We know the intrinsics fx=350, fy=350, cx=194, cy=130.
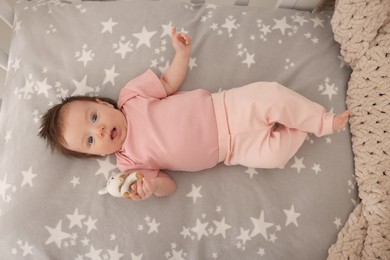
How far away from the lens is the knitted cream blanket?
2.86ft

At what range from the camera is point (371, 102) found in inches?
37.0

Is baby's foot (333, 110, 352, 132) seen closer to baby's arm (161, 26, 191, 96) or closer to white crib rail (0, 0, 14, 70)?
baby's arm (161, 26, 191, 96)

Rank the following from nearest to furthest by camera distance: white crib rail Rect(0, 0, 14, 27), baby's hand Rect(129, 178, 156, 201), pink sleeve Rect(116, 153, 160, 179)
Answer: baby's hand Rect(129, 178, 156, 201)
pink sleeve Rect(116, 153, 160, 179)
white crib rail Rect(0, 0, 14, 27)

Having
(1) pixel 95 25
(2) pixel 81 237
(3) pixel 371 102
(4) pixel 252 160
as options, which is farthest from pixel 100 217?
(3) pixel 371 102

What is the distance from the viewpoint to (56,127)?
891 mm

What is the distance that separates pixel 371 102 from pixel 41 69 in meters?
0.94

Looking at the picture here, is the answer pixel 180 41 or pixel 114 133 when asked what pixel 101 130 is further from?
pixel 180 41

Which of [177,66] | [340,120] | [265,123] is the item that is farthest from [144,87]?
[340,120]

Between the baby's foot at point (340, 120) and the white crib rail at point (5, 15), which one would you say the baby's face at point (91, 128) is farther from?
the baby's foot at point (340, 120)

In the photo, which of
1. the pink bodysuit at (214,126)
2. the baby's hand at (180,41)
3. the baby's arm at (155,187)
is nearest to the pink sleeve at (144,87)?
the pink bodysuit at (214,126)

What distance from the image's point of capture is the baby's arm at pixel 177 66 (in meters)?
0.94

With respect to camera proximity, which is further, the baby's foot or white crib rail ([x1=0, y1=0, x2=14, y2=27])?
white crib rail ([x1=0, y1=0, x2=14, y2=27])

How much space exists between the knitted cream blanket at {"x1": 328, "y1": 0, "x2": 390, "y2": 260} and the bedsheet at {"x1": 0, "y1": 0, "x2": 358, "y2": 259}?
37mm

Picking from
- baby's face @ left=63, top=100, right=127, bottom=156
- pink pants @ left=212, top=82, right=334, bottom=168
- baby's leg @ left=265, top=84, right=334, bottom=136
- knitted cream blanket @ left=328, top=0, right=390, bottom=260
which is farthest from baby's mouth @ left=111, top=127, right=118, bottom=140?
knitted cream blanket @ left=328, top=0, right=390, bottom=260
